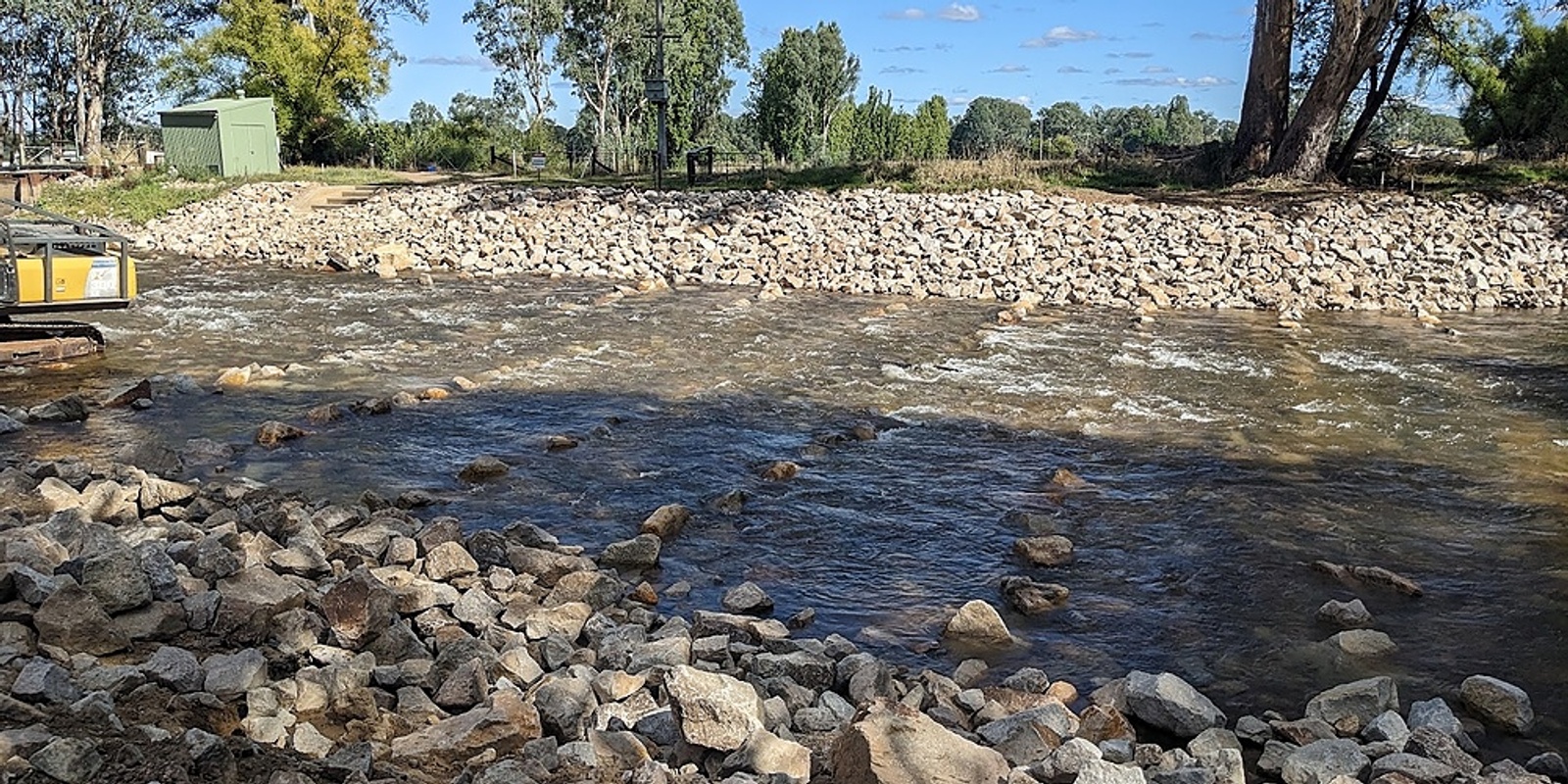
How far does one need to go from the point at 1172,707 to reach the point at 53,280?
9.90m

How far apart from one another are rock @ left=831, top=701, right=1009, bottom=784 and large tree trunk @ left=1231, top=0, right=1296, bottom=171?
22.2m

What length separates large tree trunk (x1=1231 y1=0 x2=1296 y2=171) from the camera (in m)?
23.3

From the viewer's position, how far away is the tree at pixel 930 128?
190ft

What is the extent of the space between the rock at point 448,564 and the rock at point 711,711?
7.27 ft

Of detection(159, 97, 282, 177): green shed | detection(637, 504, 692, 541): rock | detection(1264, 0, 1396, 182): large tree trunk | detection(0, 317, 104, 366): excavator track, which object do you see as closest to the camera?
detection(637, 504, 692, 541): rock

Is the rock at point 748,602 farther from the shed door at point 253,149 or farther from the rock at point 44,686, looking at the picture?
the shed door at point 253,149

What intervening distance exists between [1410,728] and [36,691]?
4562 mm

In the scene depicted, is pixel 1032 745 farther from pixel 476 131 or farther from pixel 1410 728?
pixel 476 131

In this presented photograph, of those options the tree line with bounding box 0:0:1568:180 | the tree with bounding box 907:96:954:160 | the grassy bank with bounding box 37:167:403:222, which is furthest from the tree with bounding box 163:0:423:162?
the tree with bounding box 907:96:954:160

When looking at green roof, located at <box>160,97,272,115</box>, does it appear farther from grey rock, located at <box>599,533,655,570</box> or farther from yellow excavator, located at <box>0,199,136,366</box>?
grey rock, located at <box>599,533,655,570</box>

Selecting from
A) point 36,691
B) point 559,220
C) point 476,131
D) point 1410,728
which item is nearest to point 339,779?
point 36,691

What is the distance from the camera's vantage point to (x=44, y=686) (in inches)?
153

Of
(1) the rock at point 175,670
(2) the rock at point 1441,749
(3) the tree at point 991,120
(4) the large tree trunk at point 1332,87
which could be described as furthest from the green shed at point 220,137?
(3) the tree at point 991,120

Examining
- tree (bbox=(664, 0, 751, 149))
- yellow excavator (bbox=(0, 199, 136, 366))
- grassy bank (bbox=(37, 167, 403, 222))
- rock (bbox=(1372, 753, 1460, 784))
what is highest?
tree (bbox=(664, 0, 751, 149))
